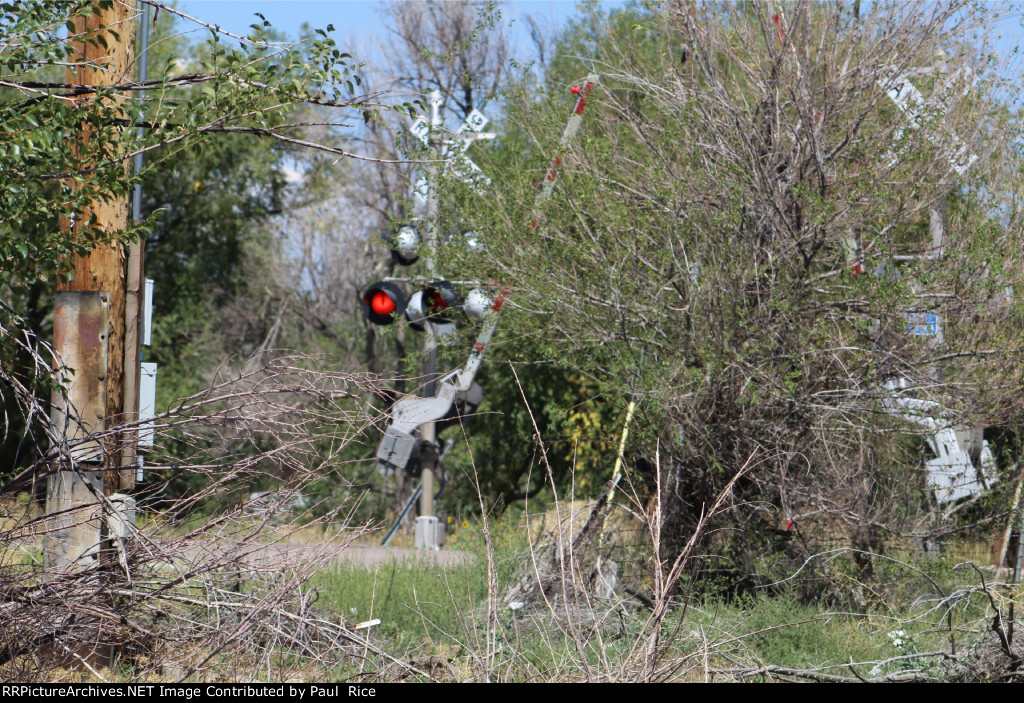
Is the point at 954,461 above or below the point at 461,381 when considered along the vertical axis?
below

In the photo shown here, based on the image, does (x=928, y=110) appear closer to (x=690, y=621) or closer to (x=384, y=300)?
(x=690, y=621)

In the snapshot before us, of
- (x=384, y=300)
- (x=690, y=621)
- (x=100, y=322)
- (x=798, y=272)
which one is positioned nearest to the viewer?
(x=100, y=322)

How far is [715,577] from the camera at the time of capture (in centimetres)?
821

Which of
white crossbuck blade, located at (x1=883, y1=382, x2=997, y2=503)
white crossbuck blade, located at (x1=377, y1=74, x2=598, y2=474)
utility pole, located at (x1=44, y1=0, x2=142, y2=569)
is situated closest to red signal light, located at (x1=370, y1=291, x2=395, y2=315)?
Result: white crossbuck blade, located at (x1=377, y1=74, x2=598, y2=474)

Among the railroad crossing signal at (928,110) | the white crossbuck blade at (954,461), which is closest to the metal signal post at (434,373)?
the railroad crossing signal at (928,110)

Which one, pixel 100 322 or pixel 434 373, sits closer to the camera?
pixel 100 322

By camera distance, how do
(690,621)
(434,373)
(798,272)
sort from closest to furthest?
(690,621) → (798,272) → (434,373)

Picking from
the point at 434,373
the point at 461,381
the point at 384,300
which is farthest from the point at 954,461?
the point at 384,300

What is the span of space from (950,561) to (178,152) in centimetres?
662

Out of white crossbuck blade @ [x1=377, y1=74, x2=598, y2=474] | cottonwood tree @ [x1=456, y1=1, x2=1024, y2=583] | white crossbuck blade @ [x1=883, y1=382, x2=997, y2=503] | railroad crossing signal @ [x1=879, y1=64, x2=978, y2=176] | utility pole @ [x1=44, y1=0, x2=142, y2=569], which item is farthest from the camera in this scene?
white crossbuck blade @ [x1=377, y1=74, x2=598, y2=474]

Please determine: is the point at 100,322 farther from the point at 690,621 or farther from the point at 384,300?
the point at 384,300

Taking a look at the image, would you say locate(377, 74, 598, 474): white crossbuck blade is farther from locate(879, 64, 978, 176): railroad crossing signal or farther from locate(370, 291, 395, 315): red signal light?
locate(879, 64, 978, 176): railroad crossing signal

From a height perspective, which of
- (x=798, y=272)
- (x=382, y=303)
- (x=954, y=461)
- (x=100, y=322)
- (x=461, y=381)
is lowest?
(x=954, y=461)
